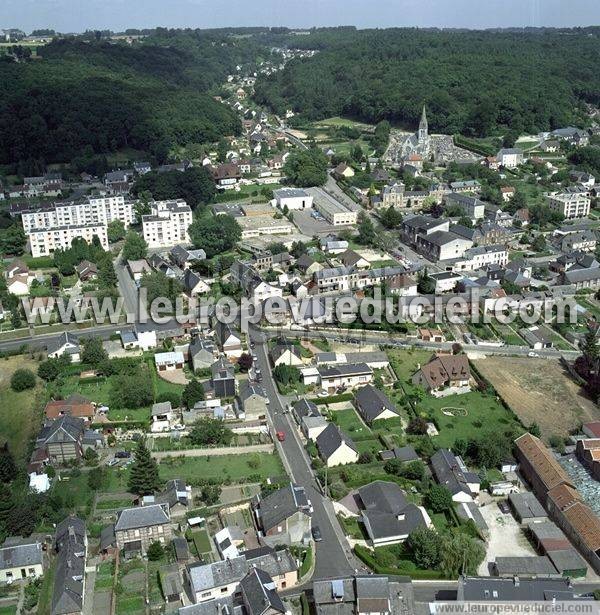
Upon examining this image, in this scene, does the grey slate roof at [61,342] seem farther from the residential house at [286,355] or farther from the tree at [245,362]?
the residential house at [286,355]

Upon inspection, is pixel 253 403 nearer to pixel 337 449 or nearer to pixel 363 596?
pixel 337 449

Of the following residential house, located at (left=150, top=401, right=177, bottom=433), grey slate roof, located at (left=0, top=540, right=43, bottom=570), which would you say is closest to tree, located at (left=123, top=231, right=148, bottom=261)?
residential house, located at (left=150, top=401, right=177, bottom=433)

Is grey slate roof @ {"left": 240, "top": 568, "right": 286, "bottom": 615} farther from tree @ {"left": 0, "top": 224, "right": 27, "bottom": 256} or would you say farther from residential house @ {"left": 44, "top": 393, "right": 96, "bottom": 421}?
tree @ {"left": 0, "top": 224, "right": 27, "bottom": 256}

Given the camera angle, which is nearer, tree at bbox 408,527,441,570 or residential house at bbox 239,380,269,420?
tree at bbox 408,527,441,570

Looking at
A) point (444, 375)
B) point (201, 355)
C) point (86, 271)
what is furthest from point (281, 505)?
point (86, 271)

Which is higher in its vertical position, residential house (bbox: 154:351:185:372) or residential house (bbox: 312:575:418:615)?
residential house (bbox: 154:351:185:372)
